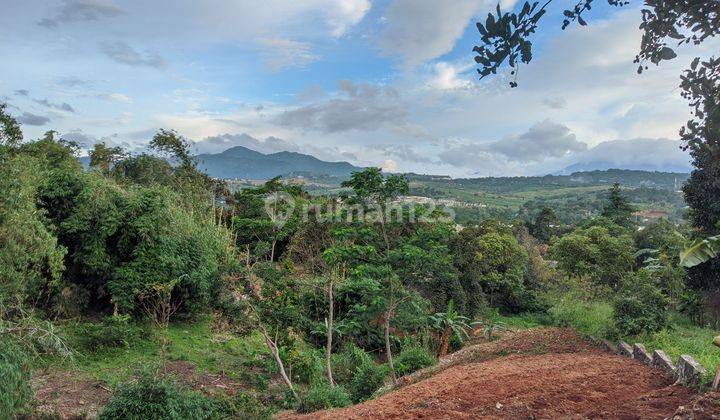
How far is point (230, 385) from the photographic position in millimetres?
7121

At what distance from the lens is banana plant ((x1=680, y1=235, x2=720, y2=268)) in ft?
14.0

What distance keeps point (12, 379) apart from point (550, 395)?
4.55 metres

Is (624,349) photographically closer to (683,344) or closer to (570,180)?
(683,344)

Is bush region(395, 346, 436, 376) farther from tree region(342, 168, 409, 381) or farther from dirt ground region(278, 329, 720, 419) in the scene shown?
dirt ground region(278, 329, 720, 419)

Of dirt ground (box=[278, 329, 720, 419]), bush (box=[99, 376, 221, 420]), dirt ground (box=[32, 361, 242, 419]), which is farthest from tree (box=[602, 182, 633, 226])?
bush (box=[99, 376, 221, 420])

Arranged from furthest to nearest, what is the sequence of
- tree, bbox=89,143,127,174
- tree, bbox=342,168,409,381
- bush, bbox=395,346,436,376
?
tree, bbox=89,143,127,174 → bush, bbox=395,346,436,376 → tree, bbox=342,168,409,381

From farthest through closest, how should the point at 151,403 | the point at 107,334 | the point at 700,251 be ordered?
the point at 107,334 < the point at 151,403 < the point at 700,251

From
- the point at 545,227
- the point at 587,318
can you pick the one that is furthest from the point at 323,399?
the point at 545,227

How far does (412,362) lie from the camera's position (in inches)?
332

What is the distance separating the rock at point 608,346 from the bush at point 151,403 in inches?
218

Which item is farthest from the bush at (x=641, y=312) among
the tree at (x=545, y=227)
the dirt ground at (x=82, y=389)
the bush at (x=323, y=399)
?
the tree at (x=545, y=227)

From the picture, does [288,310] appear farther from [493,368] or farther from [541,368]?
[541,368]

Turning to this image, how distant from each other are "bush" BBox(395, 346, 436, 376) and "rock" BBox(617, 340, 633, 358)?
3.23 metres

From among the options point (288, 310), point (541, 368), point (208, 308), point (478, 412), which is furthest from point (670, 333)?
point (208, 308)
